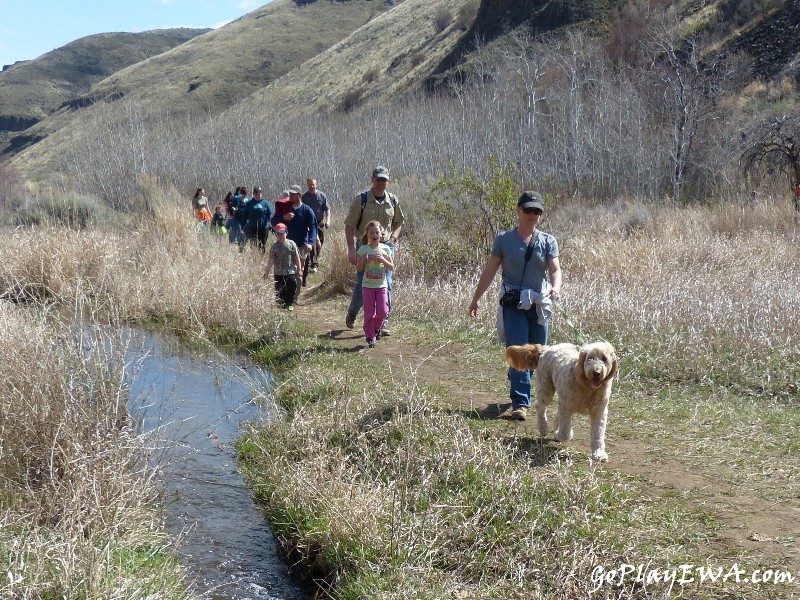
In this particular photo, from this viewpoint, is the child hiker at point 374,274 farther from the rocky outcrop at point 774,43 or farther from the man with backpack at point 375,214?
the rocky outcrop at point 774,43

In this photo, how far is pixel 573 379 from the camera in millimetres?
5516

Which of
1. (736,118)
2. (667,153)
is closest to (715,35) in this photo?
(736,118)

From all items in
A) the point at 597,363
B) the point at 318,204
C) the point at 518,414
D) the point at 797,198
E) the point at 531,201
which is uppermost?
the point at 531,201

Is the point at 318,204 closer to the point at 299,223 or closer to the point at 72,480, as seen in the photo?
the point at 299,223

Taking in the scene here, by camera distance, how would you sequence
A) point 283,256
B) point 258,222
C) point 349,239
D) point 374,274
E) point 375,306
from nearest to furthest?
point 374,274, point 375,306, point 349,239, point 283,256, point 258,222

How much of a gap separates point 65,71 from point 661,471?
177432 mm

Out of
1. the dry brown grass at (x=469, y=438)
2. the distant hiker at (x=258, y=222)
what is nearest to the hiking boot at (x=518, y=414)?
the dry brown grass at (x=469, y=438)

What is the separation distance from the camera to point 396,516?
4809 millimetres

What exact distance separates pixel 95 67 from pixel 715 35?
155194mm

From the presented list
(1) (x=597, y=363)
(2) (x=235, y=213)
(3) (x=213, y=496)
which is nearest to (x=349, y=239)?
(3) (x=213, y=496)

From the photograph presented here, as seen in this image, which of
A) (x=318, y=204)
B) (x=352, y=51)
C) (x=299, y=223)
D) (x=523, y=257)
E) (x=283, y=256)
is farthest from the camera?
(x=352, y=51)

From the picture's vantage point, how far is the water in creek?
16.5 feet

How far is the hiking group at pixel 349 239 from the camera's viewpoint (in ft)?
30.4

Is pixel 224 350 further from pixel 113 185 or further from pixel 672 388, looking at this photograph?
pixel 113 185
